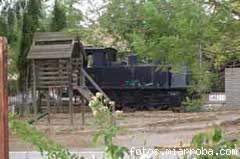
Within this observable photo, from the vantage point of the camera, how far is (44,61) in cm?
1872

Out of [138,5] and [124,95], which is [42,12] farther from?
[138,5]

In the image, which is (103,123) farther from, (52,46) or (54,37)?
(54,37)

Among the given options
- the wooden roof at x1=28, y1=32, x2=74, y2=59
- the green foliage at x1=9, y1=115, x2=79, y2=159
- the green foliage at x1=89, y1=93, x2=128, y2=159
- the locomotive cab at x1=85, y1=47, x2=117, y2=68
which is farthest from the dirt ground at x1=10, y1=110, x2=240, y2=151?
the green foliage at x1=89, y1=93, x2=128, y2=159

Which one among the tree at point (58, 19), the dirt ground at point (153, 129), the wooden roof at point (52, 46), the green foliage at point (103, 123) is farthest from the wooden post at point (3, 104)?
the tree at point (58, 19)

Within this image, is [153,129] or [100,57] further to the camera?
[100,57]

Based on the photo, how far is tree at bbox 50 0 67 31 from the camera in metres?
23.7

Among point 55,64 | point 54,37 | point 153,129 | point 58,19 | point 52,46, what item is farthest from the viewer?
point 58,19

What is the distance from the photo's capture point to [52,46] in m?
18.9

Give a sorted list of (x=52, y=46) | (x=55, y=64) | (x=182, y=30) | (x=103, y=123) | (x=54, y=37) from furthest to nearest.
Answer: (x=54, y=37) < (x=52, y=46) < (x=55, y=64) < (x=182, y=30) < (x=103, y=123)

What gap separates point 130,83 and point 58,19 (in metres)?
3.74

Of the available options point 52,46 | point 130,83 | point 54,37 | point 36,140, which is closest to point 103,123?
point 36,140

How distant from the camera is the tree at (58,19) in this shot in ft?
77.7

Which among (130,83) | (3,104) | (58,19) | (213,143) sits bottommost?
(130,83)

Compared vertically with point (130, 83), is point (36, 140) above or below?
above
